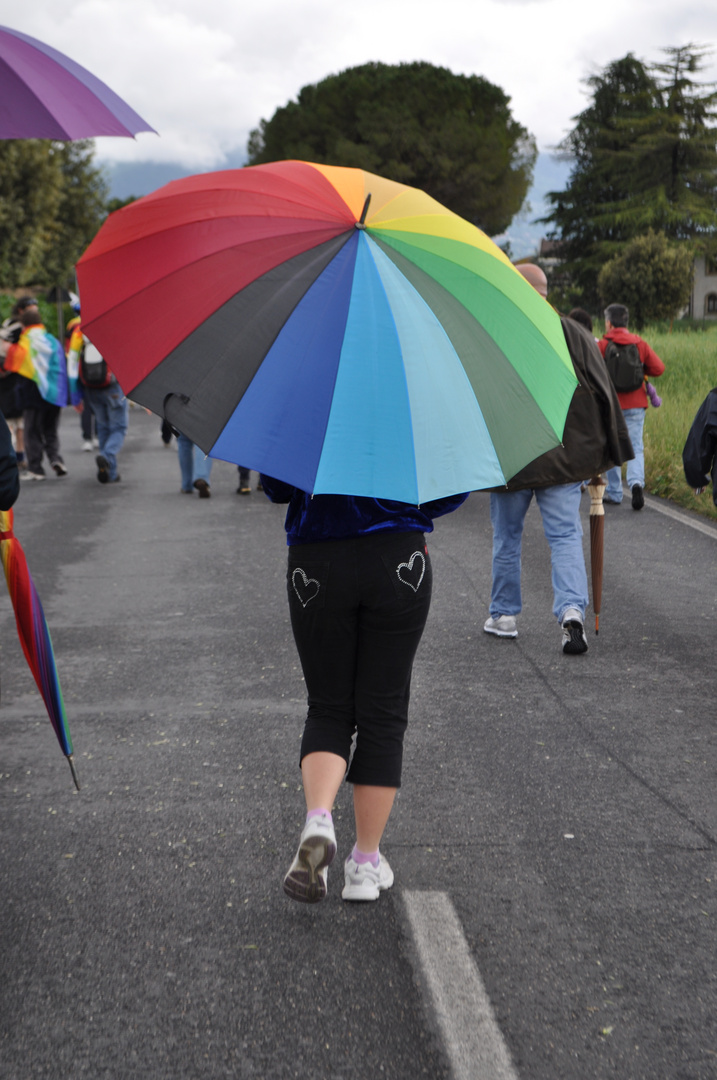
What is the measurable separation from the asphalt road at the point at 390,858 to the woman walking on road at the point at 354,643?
0.29 m

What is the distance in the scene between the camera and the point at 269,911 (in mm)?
3143

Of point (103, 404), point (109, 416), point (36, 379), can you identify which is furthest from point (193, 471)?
point (36, 379)

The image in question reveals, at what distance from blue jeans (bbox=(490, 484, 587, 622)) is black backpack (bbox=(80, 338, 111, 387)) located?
25.0 ft

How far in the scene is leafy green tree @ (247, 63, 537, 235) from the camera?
1881 inches

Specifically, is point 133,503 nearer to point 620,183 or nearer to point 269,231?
point 269,231

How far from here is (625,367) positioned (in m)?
10.7

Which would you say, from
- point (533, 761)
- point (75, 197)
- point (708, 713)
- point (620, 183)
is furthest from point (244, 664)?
point (620, 183)

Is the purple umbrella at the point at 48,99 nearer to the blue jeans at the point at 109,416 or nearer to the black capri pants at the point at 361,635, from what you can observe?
the black capri pants at the point at 361,635

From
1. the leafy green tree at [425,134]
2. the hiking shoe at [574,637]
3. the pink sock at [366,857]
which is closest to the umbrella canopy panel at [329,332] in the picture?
the pink sock at [366,857]

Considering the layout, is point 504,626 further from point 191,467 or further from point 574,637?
point 191,467

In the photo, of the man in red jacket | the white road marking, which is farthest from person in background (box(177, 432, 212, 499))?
the white road marking

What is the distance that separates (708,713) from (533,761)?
44.4 inches

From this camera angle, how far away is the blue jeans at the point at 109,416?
1277 cm

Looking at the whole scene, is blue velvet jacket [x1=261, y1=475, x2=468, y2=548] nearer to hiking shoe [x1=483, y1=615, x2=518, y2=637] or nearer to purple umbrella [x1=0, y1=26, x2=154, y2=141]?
purple umbrella [x1=0, y1=26, x2=154, y2=141]
